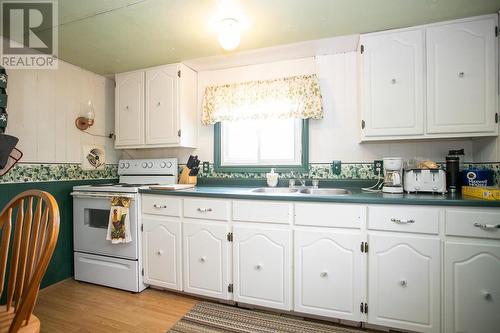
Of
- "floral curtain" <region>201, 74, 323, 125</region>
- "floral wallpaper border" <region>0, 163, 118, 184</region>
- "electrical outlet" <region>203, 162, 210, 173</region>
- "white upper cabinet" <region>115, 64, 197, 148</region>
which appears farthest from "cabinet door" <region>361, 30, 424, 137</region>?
"floral wallpaper border" <region>0, 163, 118, 184</region>

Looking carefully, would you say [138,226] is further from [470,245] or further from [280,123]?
[470,245]

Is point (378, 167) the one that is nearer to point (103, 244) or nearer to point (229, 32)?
point (229, 32)

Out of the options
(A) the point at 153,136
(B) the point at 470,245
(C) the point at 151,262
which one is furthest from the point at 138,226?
(B) the point at 470,245

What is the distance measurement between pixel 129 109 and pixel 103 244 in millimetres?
1412

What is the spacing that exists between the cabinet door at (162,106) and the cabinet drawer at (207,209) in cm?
82

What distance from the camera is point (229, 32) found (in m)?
1.67

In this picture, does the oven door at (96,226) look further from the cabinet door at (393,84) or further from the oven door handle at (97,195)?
the cabinet door at (393,84)

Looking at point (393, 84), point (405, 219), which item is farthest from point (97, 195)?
point (393, 84)

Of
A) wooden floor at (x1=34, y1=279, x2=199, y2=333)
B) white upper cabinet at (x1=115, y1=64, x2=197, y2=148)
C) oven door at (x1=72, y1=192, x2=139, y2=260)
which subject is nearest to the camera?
wooden floor at (x1=34, y1=279, x2=199, y2=333)

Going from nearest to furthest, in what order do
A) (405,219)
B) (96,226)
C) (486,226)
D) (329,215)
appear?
(486,226), (405,219), (329,215), (96,226)

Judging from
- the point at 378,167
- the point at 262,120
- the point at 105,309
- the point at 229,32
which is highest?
the point at 229,32

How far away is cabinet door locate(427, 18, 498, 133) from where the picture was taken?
175 centimetres

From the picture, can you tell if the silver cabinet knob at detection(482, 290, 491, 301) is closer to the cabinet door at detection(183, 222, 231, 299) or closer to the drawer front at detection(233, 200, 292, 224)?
the drawer front at detection(233, 200, 292, 224)

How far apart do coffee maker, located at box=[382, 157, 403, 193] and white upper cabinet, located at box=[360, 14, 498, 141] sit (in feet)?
0.62
